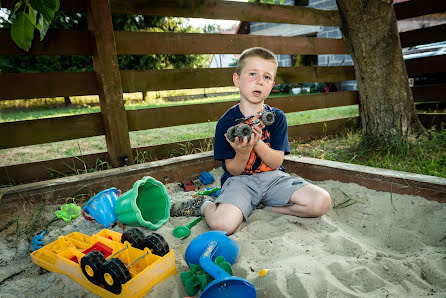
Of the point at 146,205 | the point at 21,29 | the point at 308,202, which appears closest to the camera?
the point at 21,29

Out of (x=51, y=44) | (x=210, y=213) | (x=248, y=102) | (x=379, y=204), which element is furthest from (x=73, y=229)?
(x=379, y=204)

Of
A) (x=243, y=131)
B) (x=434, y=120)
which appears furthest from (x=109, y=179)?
(x=434, y=120)

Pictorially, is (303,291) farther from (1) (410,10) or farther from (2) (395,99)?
(1) (410,10)

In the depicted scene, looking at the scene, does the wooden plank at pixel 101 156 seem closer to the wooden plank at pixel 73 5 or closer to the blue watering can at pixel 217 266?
the wooden plank at pixel 73 5

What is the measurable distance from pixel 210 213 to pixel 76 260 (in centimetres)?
70

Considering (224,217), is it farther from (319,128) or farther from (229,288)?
(319,128)

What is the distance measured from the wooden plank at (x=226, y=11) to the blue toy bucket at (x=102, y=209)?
175cm

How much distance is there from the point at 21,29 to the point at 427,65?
4248 mm

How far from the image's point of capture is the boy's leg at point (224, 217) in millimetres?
1605

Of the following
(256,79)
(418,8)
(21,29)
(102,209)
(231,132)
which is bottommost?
(102,209)

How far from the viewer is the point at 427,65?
381 centimetres

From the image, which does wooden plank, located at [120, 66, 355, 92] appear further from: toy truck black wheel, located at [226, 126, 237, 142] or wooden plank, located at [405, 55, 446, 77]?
toy truck black wheel, located at [226, 126, 237, 142]

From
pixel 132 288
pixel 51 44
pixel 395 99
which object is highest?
pixel 51 44

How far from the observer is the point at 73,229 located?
1749mm
